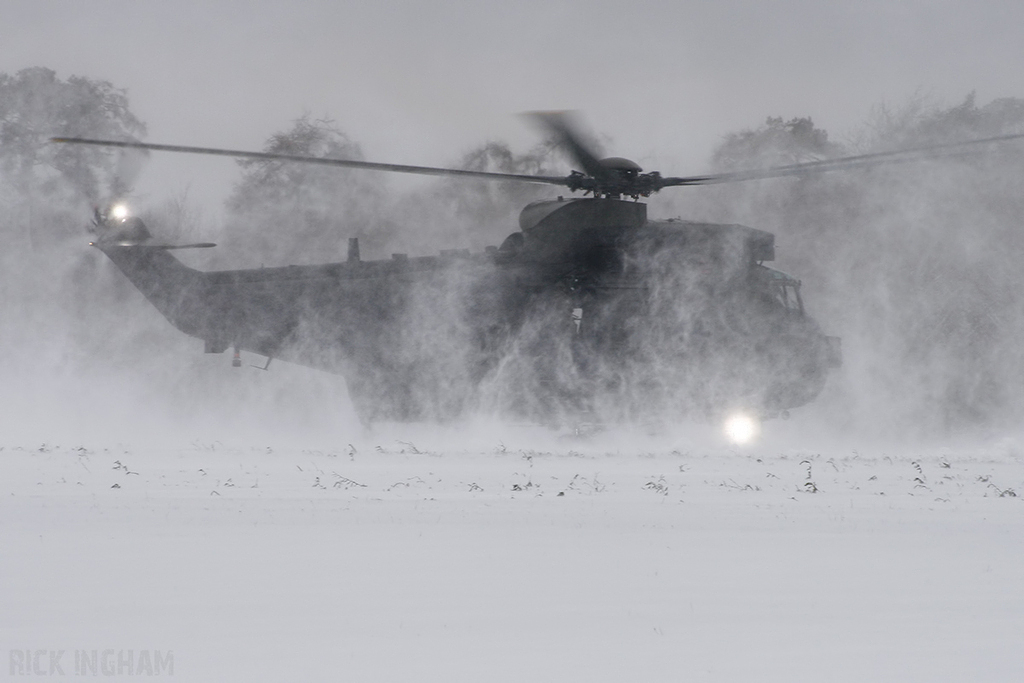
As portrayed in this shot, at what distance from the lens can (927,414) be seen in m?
20.8

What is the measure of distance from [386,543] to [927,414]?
1692 cm

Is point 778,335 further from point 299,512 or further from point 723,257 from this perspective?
point 299,512

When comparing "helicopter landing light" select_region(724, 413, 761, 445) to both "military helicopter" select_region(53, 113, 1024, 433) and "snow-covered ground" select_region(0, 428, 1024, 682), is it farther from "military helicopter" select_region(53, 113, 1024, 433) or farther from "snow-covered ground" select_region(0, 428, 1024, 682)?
"snow-covered ground" select_region(0, 428, 1024, 682)

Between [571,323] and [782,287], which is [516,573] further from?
[782,287]

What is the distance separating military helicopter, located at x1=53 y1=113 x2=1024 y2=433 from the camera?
12242 mm

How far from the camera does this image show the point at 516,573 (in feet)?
18.7

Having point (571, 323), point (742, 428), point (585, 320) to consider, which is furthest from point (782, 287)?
point (571, 323)

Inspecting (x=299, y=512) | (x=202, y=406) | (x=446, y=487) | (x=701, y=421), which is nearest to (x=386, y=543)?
(x=299, y=512)

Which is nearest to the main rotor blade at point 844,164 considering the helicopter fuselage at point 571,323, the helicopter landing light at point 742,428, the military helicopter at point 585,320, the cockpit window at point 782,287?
the military helicopter at point 585,320

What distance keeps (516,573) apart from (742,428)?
743cm

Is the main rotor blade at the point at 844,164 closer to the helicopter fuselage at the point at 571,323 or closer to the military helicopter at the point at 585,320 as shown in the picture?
the military helicopter at the point at 585,320

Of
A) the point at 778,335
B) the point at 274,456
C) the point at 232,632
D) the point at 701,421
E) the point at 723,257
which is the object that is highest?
the point at 723,257

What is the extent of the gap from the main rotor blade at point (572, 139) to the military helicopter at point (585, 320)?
0.10ft

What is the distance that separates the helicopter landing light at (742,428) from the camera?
12.5m
